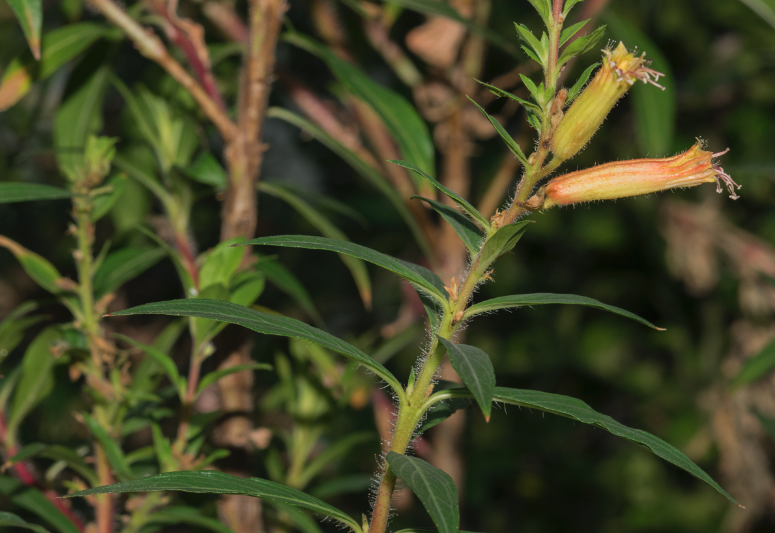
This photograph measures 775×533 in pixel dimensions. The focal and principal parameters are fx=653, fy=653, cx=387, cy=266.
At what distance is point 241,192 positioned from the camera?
0.65 metres

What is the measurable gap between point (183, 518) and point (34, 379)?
0.64 feet

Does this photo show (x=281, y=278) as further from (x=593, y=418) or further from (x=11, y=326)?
(x=593, y=418)

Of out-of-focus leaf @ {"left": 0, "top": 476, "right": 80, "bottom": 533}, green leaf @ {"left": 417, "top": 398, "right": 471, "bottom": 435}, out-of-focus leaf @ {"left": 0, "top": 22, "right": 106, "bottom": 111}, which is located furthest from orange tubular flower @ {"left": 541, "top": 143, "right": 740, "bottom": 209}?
out-of-focus leaf @ {"left": 0, "top": 22, "right": 106, "bottom": 111}

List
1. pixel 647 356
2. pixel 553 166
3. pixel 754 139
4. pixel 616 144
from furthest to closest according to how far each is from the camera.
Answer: pixel 647 356, pixel 616 144, pixel 754 139, pixel 553 166

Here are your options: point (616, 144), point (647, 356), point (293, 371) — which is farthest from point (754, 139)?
point (293, 371)

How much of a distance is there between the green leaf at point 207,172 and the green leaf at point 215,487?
1.16 ft

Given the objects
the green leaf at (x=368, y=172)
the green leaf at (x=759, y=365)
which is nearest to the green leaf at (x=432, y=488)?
the green leaf at (x=368, y=172)

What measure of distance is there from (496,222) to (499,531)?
140 centimetres

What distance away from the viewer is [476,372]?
1.09 feet

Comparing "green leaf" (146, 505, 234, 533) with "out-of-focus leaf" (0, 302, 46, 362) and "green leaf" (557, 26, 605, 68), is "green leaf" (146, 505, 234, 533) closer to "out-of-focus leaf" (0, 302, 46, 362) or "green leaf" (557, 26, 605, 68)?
"out-of-focus leaf" (0, 302, 46, 362)

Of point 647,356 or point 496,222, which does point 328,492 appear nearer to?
point 496,222

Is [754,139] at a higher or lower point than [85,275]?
higher

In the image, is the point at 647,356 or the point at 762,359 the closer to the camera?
the point at 762,359

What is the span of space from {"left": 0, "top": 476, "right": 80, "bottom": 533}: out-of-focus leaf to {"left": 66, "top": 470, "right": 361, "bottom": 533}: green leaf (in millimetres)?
231
